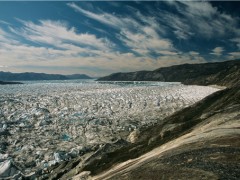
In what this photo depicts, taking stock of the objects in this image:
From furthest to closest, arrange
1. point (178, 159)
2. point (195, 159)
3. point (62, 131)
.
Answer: point (62, 131) → point (178, 159) → point (195, 159)

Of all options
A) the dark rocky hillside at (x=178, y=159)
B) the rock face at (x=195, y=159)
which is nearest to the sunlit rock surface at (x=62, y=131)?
the dark rocky hillside at (x=178, y=159)

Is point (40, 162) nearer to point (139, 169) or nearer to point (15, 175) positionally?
point (15, 175)

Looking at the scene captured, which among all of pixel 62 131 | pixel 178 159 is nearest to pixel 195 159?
pixel 178 159

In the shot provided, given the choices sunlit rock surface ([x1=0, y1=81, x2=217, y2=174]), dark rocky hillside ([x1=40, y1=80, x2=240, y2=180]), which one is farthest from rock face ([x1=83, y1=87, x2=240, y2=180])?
sunlit rock surface ([x1=0, y1=81, x2=217, y2=174])

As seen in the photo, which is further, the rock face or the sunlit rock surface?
the sunlit rock surface

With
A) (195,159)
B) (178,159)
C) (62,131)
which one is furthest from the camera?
(62,131)

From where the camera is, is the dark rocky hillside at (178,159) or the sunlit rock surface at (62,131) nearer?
the dark rocky hillside at (178,159)

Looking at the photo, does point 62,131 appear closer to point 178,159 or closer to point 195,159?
point 178,159

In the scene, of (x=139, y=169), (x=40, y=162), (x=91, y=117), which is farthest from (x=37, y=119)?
(x=139, y=169)

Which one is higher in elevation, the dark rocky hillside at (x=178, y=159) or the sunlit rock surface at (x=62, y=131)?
the dark rocky hillside at (x=178, y=159)

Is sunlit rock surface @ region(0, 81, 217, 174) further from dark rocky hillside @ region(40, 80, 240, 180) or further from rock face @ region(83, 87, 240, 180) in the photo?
rock face @ region(83, 87, 240, 180)

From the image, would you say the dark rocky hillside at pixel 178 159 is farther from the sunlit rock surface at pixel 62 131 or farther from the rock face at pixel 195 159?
the sunlit rock surface at pixel 62 131

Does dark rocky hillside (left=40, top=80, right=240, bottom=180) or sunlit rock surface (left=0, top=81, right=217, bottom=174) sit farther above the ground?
dark rocky hillside (left=40, top=80, right=240, bottom=180)

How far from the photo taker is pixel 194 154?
27.2 feet
